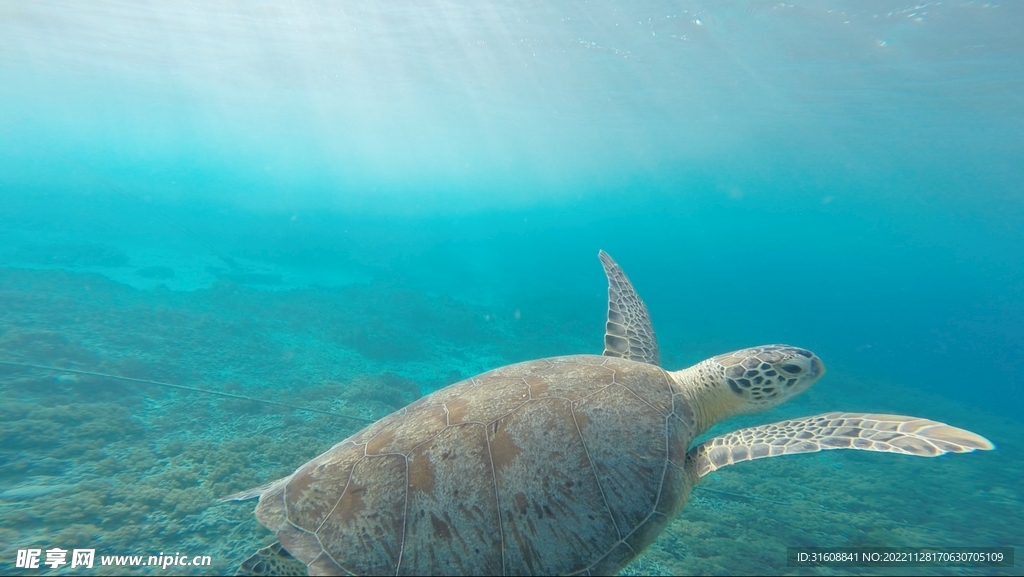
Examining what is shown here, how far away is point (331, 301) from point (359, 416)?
27.0 ft

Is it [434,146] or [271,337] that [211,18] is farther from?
[434,146]

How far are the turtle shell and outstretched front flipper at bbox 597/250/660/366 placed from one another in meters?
1.55

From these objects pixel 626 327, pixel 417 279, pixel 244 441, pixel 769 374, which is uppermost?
pixel 769 374

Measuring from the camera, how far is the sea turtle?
2.24 meters

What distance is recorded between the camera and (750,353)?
351 cm

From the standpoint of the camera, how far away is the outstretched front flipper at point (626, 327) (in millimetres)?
4438

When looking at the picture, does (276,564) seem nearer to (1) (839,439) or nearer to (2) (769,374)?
(1) (839,439)

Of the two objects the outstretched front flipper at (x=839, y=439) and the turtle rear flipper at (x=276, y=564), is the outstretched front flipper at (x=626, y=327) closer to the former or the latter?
the outstretched front flipper at (x=839, y=439)

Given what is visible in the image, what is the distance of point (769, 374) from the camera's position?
3309mm

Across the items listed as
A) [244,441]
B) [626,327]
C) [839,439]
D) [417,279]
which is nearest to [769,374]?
[839,439]

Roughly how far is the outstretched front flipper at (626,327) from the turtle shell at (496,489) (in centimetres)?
155

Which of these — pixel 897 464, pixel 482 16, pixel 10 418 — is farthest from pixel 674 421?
pixel 482 16

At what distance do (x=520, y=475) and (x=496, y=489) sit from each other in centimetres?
15

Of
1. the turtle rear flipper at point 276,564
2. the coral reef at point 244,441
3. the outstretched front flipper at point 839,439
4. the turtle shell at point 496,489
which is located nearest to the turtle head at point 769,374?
the outstretched front flipper at point 839,439
